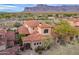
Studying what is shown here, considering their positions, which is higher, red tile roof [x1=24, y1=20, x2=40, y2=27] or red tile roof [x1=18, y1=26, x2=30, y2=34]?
red tile roof [x1=24, y1=20, x2=40, y2=27]

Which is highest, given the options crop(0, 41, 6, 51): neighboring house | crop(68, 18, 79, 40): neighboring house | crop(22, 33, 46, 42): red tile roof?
crop(68, 18, 79, 40): neighboring house

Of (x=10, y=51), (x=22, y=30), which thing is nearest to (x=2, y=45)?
(x=10, y=51)

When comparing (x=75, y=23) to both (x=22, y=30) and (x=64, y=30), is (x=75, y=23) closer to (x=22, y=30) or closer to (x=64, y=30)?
(x=64, y=30)

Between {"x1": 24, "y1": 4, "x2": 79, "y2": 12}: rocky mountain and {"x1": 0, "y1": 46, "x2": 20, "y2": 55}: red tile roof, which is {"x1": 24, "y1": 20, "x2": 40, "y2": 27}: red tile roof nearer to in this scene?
{"x1": 24, "y1": 4, "x2": 79, "y2": 12}: rocky mountain

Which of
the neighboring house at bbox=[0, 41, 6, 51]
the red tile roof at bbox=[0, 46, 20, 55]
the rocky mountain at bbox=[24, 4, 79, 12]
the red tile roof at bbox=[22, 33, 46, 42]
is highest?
the rocky mountain at bbox=[24, 4, 79, 12]

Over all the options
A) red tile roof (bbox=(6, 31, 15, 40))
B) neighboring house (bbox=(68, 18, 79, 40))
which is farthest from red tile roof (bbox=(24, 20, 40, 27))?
neighboring house (bbox=(68, 18, 79, 40))

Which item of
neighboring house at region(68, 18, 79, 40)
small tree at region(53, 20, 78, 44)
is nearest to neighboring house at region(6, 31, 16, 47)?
small tree at region(53, 20, 78, 44)

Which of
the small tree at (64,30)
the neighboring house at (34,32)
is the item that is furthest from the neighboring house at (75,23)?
the neighboring house at (34,32)
